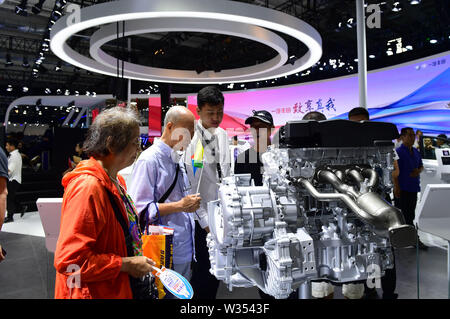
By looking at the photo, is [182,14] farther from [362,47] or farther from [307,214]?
[307,214]

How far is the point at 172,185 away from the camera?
1979 millimetres

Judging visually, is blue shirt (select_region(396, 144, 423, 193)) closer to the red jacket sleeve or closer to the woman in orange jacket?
the woman in orange jacket

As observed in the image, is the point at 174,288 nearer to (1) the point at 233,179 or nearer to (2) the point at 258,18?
(1) the point at 233,179

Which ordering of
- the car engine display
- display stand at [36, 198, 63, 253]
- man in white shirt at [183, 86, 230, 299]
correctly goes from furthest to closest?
man in white shirt at [183, 86, 230, 299] < display stand at [36, 198, 63, 253] < the car engine display

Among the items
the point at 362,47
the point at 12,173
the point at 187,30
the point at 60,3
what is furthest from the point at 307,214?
the point at 60,3

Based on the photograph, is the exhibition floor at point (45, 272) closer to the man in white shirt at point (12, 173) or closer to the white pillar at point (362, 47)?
the man in white shirt at point (12, 173)

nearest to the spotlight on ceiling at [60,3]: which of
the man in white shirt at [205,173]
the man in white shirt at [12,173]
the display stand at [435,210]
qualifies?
the man in white shirt at [12,173]

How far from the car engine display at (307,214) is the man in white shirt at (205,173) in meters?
0.72

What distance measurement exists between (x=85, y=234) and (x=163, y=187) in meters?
0.85

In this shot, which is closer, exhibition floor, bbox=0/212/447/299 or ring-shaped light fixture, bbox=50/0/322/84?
exhibition floor, bbox=0/212/447/299

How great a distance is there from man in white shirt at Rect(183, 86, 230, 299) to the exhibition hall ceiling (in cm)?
352

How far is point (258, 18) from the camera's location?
512cm

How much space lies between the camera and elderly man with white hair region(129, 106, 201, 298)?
6.15 ft

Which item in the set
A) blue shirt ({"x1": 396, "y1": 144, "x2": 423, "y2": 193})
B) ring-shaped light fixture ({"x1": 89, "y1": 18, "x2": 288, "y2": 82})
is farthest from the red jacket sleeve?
ring-shaped light fixture ({"x1": 89, "y1": 18, "x2": 288, "y2": 82})
